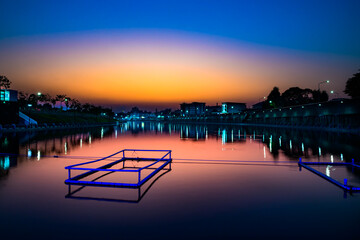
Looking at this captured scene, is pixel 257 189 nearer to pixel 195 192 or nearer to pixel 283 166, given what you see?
pixel 195 192

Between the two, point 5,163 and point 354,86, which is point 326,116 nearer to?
point 354,86

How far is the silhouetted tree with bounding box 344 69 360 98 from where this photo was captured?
84412 millimetres

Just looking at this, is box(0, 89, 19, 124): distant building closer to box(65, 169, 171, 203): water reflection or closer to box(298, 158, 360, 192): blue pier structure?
box(65, 169, 171, 203): water reflection

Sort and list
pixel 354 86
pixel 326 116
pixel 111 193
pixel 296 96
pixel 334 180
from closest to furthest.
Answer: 1. pixel 111 193
2. pixel 334 180
3. pixel 326 116
4. pixel 354 86
5. pixel 296 96

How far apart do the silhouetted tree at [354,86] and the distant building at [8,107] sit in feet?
329

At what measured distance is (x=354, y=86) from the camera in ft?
281

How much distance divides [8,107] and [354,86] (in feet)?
333

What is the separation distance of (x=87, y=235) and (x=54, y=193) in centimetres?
532

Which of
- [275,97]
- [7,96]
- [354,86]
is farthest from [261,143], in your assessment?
[275,97]

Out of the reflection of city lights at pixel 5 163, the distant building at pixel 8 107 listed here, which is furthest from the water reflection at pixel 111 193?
the distant building at pixel 8 107

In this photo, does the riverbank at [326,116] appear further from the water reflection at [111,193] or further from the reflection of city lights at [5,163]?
the reflection of city lights at [5,163]

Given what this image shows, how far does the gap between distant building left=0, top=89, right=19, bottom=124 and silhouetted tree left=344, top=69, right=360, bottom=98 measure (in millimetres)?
100268

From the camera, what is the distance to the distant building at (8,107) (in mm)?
61081

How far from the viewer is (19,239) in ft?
24.1
